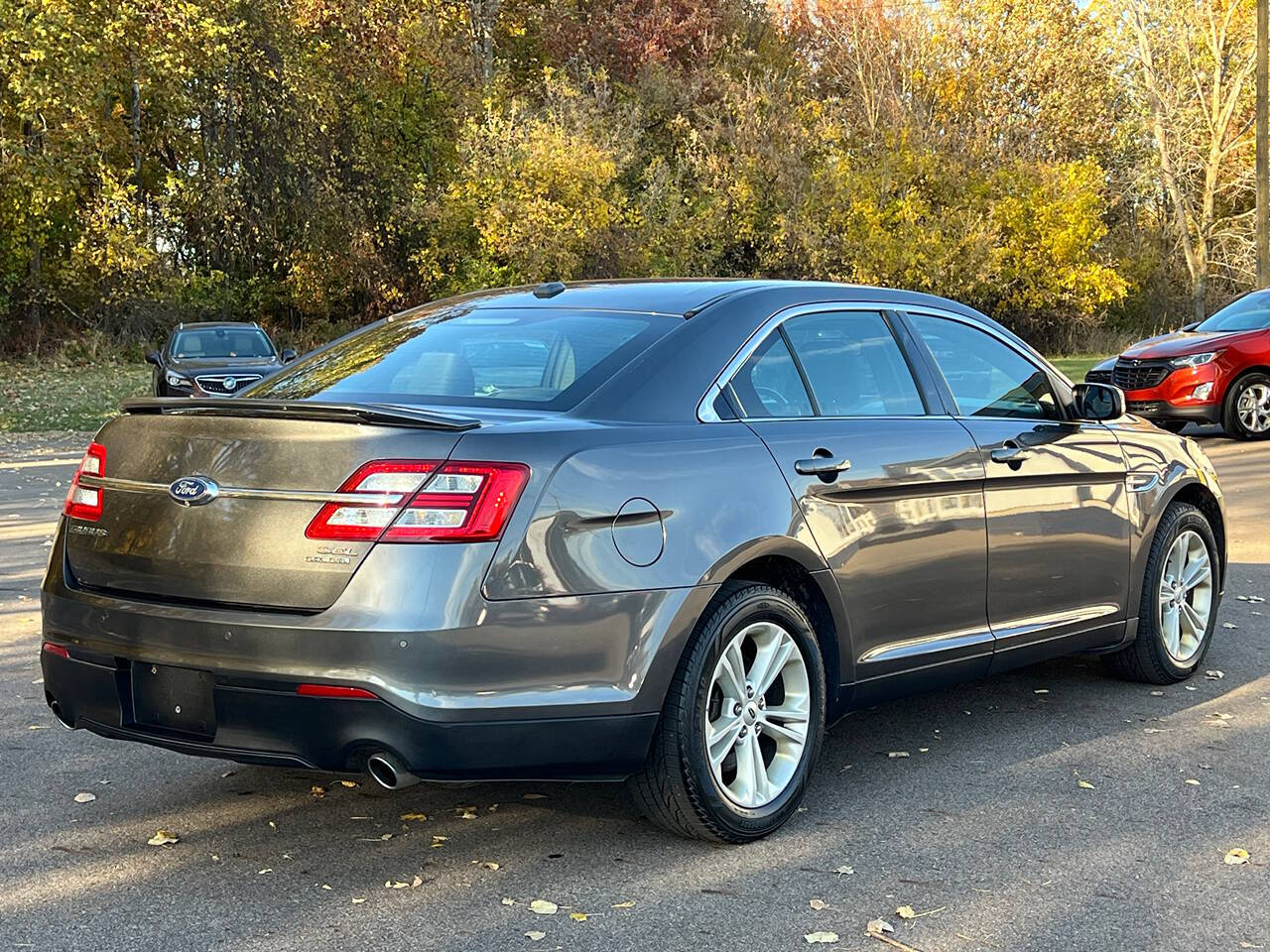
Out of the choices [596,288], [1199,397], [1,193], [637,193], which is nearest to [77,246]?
[1,193]

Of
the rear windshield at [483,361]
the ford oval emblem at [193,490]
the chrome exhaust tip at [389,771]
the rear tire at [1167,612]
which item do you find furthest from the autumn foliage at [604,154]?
the chrome exhaust tip at [389,771]

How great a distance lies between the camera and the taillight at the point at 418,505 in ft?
12.5

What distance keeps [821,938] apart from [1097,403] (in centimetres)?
304

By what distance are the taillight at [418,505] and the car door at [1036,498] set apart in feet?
7.00

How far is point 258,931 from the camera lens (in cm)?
368

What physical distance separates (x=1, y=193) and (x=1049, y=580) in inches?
1196

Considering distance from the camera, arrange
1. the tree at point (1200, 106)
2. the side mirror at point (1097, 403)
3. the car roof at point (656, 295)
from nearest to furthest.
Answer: the car roof at point (656, 295) → the side mirror at point (1097, 403) → the tree at point (1200, 106)

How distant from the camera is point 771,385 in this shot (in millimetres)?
4766

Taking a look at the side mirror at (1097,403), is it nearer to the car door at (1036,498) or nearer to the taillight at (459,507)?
the car door at (1036,498)

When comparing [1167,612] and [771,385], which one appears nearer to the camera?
[771,385]

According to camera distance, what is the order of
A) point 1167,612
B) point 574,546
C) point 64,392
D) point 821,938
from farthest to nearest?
point 64,392
point 1167,612
point 574,546
point 821,938

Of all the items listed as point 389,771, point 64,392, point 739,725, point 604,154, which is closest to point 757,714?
point 739,725

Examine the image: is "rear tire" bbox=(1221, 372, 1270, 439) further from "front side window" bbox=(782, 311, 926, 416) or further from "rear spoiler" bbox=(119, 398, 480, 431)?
"rear spoiler" bbox=(119, 398, 480, 431)

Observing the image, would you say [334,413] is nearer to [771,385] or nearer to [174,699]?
[174,699]
